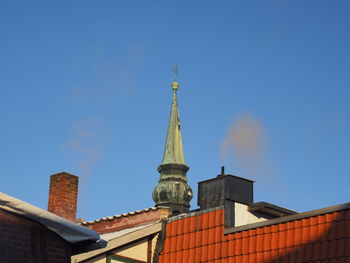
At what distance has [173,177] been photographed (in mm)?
63156

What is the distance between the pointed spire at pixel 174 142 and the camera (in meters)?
64.9

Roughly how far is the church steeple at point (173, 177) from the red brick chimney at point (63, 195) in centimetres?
3023

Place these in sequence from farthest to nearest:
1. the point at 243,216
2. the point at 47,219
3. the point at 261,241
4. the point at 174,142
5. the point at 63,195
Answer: the point at 174,142
the point at 63,195
the point at 243,216
the point at 47,219
the point at 261,241

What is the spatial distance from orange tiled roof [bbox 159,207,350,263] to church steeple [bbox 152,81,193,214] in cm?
3510

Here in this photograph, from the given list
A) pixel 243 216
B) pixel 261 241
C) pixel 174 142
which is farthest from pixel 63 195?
pixel 174 142

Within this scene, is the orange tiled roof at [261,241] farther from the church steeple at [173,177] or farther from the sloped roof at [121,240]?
the church steeple at [173,177]

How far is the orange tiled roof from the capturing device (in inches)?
766

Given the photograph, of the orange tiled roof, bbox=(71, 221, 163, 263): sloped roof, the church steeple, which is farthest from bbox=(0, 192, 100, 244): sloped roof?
the church steeple

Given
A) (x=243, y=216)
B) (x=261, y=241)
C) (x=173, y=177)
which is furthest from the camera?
(x=173, y=177)

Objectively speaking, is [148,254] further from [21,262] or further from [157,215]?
[157,215]

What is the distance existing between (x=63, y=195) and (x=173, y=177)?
35231mm

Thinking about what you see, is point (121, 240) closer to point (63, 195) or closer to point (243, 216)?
point (243, 216)

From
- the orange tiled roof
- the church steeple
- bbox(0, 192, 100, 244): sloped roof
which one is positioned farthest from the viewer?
the church steeple

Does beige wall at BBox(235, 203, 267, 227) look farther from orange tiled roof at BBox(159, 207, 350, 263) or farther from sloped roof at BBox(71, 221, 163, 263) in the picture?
sloped roof at BBox(71, 221, 163, 263)
